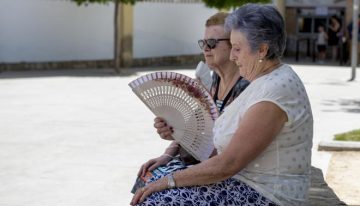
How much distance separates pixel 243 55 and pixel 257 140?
1.27 ft

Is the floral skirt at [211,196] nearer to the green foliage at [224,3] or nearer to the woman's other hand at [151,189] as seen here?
the woman's other hand at [151,189]

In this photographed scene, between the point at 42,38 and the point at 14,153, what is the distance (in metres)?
14.2

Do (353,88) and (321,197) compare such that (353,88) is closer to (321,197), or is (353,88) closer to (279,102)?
(321,197)

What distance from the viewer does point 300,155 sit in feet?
10.4

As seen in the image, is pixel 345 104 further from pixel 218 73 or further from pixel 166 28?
pixel 166 28

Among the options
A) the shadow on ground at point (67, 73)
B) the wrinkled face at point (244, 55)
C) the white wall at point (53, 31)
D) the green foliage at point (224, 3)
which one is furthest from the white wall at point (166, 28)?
the wrinkled face at point (244, 55)

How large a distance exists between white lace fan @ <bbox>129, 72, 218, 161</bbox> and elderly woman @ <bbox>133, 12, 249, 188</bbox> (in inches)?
2.5

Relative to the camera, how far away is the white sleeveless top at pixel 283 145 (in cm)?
311

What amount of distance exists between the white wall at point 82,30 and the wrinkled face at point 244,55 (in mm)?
18521

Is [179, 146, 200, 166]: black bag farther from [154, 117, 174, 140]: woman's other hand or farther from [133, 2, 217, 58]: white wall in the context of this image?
[133, 2, 217, 58]: white wall

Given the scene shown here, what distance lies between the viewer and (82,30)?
2350cm

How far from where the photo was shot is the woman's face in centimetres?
318

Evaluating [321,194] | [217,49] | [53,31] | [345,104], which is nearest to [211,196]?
[217,49]

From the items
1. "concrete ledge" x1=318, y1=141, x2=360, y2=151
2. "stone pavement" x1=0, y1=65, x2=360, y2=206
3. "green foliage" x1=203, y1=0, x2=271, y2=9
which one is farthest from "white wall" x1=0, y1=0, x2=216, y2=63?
"concrete ledge" x1=318, y1=141, x2=360, y2=151
